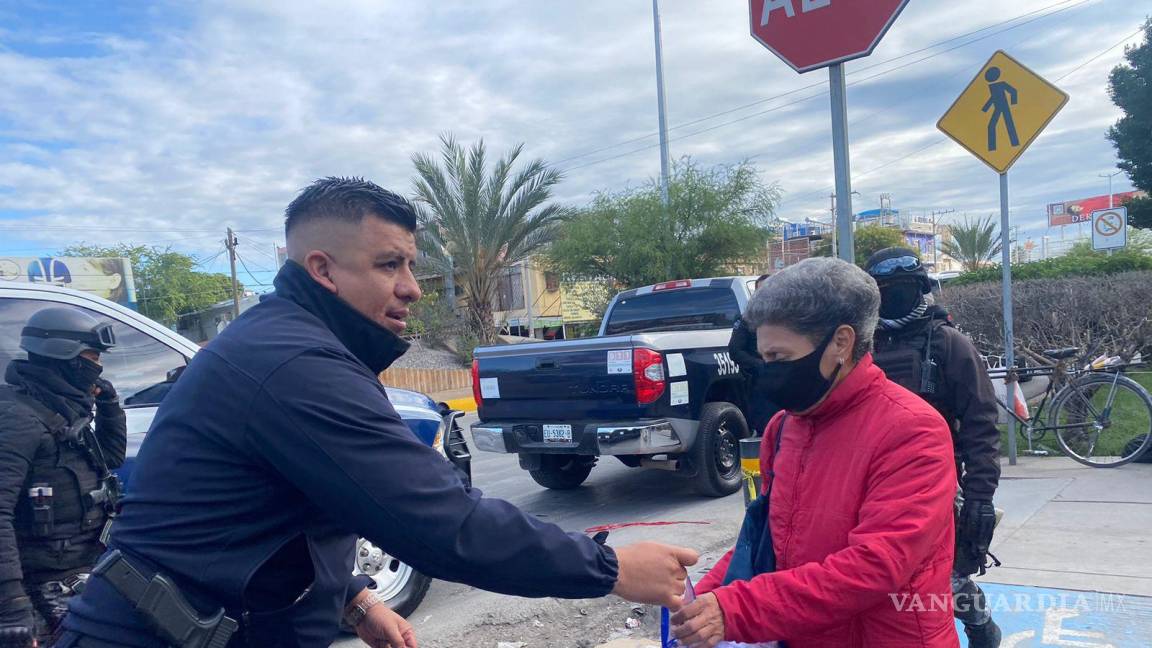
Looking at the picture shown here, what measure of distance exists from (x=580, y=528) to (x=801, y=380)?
4.95 meters

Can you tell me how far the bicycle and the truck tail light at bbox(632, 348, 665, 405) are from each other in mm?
2985

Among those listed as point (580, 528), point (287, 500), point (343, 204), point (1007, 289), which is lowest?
point (580, 528)

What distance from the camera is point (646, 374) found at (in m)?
6.64

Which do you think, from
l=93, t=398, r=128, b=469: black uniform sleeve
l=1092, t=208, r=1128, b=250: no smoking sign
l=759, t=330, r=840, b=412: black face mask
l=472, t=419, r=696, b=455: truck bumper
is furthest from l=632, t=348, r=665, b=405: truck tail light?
l=1092, t=208, r=1128, b=250: no smoking sign

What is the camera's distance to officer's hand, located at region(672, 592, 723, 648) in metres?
1.90

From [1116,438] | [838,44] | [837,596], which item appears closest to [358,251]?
[837,596]

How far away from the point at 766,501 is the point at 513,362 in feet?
16.6

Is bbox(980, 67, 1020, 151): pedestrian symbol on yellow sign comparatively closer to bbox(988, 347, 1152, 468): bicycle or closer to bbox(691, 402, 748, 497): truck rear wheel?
bbox(988, 347, 1152, 468): bicycle

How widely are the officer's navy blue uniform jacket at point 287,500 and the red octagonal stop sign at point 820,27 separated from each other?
3.12 metres

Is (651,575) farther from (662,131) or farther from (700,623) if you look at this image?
(662,131)

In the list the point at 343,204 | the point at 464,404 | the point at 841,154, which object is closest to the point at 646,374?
the point at 841,154

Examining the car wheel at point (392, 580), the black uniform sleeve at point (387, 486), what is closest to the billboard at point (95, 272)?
the car wheel at point (392, 580)

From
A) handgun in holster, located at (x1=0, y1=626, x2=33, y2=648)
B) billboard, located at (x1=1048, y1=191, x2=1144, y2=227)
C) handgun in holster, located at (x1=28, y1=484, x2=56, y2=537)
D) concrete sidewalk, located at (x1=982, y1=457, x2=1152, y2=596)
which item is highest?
billboard, located at (x1=1048, y1=191, x2=1144, y2=227)

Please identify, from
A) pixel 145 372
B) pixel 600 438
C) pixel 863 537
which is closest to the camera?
pixel 863 537
